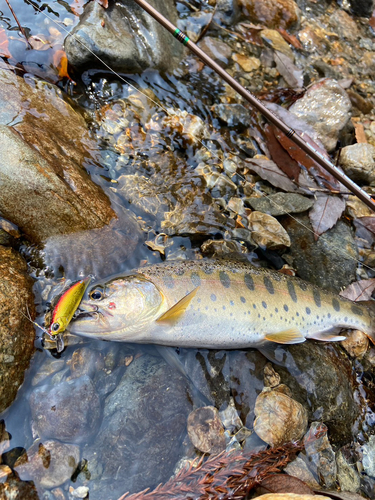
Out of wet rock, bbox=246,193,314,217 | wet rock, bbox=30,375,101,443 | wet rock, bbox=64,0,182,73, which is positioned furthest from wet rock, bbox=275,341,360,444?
wet rock, bbox=64,0,182,73

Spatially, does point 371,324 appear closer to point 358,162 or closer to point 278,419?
point 278,419

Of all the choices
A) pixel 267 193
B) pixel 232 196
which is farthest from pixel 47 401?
pixel 267 193

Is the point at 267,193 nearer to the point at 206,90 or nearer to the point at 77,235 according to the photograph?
the point at 206,90

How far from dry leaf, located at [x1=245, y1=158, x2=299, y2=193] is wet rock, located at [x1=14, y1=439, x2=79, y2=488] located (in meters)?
3.73

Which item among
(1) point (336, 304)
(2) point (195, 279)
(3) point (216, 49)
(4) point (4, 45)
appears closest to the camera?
(2) point (195, 279)

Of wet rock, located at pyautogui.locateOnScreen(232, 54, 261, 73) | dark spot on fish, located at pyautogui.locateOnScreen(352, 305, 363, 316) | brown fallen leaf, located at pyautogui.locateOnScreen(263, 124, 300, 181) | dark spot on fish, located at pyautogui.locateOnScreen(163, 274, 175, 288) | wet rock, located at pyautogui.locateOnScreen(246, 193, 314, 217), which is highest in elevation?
wet rock, located at pyautogui.locateOnScreen(232, 54, 261, 73)

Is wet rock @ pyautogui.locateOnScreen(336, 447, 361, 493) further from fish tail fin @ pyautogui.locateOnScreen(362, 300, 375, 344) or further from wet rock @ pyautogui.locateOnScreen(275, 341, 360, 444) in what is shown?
fish tail fin @ pyautogui.locateOnScreen(362, 300, 375, 344)

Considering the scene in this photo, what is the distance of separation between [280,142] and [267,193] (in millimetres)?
859

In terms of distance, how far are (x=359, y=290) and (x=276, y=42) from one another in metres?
4.61

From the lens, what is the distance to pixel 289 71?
5.97m

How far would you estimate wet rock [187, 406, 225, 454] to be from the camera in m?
3.05

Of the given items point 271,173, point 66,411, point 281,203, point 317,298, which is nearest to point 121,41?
point 271,173

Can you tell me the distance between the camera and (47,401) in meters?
2.93

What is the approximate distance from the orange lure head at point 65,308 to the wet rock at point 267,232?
2.13 meters
